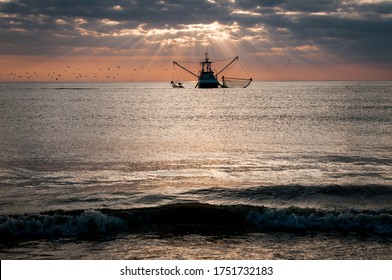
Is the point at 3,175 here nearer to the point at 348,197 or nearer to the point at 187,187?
the point at 187,187

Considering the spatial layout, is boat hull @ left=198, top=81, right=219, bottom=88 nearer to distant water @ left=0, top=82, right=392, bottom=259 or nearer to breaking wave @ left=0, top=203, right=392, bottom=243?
distant water @ left=0, top=82, right=392, bottom=259

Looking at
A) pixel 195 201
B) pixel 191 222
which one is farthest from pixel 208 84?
pixel 191 222

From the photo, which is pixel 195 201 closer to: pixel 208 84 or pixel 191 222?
pixel 191 222

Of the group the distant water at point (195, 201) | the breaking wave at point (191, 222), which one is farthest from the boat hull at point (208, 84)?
the breaking wave at point (191, 222)

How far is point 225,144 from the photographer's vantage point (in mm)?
36938

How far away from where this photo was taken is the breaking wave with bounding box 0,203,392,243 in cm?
1465

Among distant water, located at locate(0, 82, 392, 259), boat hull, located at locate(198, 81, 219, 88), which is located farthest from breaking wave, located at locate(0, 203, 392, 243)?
boat hull, located at locate(198, 81, 219, 88)

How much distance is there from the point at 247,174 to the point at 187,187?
13.8 ft

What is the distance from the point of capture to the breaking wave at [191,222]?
14.6 m

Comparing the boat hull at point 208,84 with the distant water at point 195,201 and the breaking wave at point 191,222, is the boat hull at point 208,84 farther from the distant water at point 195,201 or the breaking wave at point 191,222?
the breaking wave at point 191,222

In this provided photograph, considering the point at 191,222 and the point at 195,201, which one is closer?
the point at 191,222

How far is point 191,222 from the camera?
51.9ft

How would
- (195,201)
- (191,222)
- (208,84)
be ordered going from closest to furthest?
(191,222), (195,201), (208,84)
